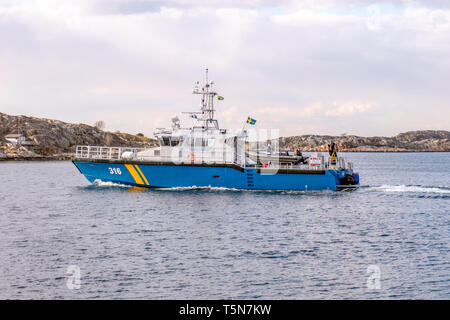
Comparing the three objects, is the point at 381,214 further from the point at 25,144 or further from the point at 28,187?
the point at 25,144

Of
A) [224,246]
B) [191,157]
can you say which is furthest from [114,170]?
[224,246]

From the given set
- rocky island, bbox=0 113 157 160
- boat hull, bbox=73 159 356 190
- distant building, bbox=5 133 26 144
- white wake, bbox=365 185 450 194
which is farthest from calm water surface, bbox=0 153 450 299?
distant building, bbox=5 133 26 144

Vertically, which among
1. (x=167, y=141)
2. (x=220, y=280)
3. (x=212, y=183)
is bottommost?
(x=220, y=280)

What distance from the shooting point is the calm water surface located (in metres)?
14.2

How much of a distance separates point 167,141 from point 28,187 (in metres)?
15.1

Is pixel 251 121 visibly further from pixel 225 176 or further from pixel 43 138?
pixel 43 138

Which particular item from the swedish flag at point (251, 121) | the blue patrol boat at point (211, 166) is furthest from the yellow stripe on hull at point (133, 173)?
the swedish flag at point (251, 121)

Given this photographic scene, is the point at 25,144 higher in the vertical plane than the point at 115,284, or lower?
higher

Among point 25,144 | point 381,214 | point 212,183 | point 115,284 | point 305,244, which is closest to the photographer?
point 115,284

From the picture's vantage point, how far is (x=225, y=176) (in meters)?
32.3

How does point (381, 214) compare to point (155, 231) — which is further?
point (381, 214)

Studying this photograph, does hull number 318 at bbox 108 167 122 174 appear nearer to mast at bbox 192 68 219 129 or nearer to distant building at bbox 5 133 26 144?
mast at bbox 192 68 219 129

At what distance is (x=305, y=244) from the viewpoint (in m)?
19.2
